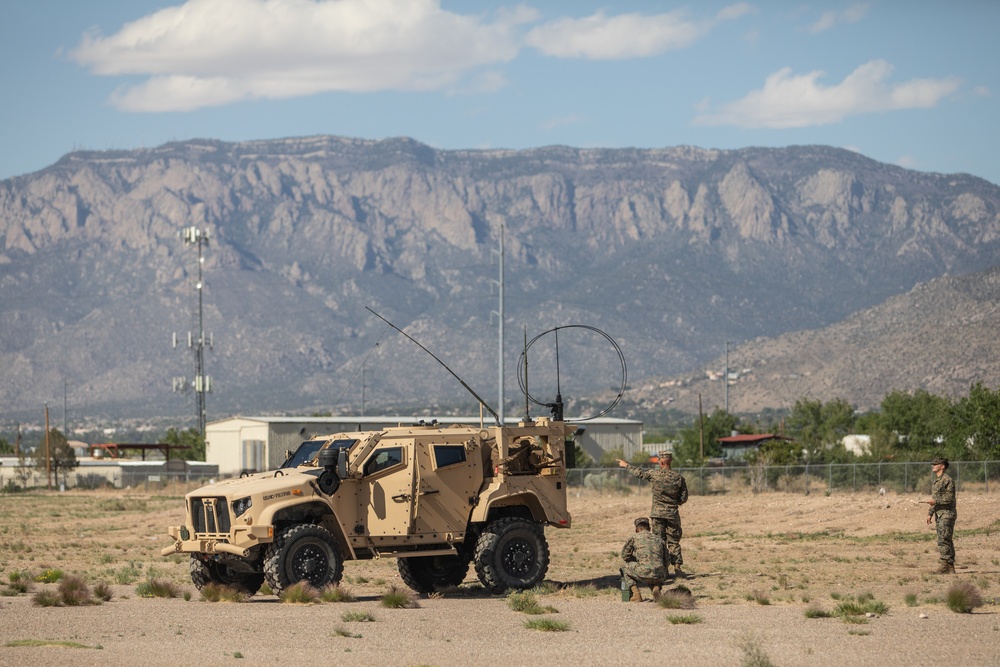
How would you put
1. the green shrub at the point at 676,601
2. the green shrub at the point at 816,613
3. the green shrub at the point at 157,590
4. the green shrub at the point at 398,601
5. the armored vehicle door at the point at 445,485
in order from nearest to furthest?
1. the green shrub at the point at 816,613
2. the green shrub at the point at 676,601
3. the green shrub at the point at 398,601
4. the armored vehicle door at the point at 445,485
5. the green shrub at the point at 157,590

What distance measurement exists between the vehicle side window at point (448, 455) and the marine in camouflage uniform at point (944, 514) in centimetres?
780

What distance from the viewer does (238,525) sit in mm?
22484

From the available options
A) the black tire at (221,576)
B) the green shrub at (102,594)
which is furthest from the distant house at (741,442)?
the green shrub at (102,594)

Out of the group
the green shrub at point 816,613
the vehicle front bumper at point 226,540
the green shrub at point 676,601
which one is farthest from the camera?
the vehicle front bumper at point 226,540

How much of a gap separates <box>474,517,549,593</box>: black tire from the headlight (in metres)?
3.56

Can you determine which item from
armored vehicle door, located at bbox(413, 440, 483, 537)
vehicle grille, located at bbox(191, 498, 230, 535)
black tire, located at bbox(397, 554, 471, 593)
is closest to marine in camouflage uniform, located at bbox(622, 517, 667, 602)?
armored vehicle door, located at bbox(413, 440, 483, 537)

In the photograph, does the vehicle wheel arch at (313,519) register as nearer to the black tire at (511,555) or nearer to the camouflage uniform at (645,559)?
the black tire at (511,555)

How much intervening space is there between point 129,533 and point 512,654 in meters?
31.9

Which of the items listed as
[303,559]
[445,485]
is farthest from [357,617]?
[445,485]

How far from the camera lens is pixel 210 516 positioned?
2306 cm

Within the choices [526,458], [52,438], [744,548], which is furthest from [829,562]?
[52,438]

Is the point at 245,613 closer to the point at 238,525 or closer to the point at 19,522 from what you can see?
the point at 238,525

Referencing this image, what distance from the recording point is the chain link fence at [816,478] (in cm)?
5206

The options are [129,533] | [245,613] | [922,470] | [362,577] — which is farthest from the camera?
[922,470]
